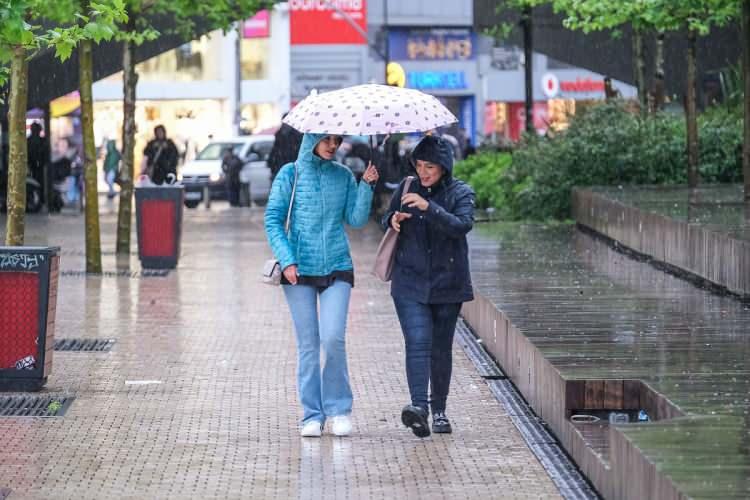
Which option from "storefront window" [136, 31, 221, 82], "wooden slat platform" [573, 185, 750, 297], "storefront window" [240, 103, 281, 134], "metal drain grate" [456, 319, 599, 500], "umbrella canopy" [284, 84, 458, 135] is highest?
"storefront window" [136, 31, 221, 82]

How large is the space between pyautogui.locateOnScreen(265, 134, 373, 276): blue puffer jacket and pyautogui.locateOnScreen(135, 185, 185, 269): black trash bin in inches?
414

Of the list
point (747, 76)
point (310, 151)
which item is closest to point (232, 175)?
point (747, 76)

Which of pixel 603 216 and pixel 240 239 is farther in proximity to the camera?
pixel 240 239

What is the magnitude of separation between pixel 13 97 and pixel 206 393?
400 centimetres

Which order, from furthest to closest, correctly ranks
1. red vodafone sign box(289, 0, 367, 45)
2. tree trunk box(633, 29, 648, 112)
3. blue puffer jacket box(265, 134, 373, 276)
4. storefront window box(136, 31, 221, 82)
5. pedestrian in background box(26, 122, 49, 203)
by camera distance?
red vodafone sign box(289, 0, 367, 45) < storefront window box(136, 31, 221, 82) < pedestrian in background box(26, 122, 49, 203) < tree trunk box(633, 29, 648, 112) < blue puffer jacket box(265, 134, 373, 276)

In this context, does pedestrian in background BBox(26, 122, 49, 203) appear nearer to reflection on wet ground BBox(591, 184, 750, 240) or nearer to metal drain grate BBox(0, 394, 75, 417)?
reflection on wet ground BBox(591, 184, 750, 240)

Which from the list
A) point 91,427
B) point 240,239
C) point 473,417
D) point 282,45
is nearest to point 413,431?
point 473,417

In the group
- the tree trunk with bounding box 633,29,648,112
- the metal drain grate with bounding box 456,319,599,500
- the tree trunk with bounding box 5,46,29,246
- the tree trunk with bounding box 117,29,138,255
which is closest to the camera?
the metal drain grate with bounding box 456,319,599,500

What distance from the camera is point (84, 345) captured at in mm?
12633

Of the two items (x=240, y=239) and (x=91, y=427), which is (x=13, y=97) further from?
(x=240, y=239)

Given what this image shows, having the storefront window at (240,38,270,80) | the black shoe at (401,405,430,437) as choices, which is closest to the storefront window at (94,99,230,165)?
the storefront window at (240,38,270,80)

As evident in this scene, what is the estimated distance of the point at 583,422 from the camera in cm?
837

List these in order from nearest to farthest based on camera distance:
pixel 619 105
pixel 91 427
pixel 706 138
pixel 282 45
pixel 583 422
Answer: pixel 583 422 → pixel 91 427 → pixel 706 138 → pixel 619 105 → pixel 282 45

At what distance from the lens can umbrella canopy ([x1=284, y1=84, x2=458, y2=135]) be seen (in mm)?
8633
